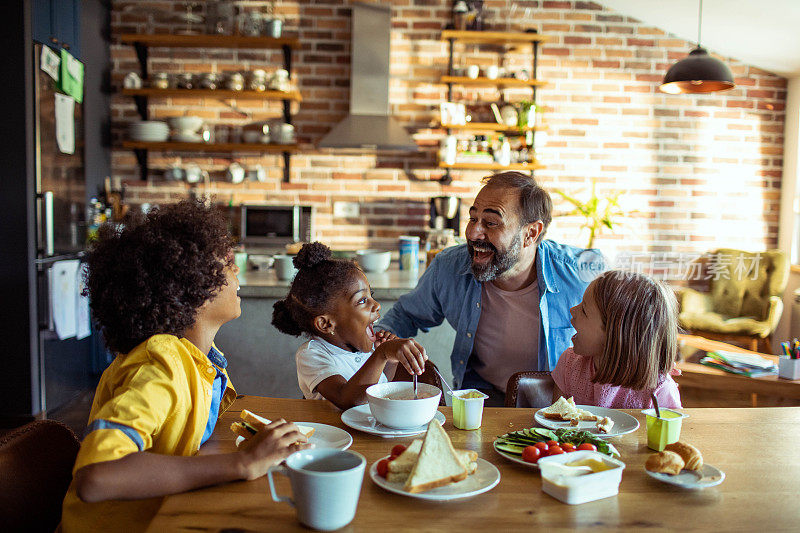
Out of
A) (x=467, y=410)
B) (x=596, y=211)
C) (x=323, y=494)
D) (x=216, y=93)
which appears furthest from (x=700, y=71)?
(x=323, y=494)

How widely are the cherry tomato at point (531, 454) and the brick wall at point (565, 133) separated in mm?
4186

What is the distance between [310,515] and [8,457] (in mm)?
513

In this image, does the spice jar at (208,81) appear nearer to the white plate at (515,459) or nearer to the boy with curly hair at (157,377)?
the boy with curly hair at (157,377)

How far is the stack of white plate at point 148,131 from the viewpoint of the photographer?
480cm

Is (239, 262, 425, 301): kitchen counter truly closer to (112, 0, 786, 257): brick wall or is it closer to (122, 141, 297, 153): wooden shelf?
(122, 141, 297, 153): wooden shelf

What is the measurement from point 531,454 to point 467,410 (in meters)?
0.21

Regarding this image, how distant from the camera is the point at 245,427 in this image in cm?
118

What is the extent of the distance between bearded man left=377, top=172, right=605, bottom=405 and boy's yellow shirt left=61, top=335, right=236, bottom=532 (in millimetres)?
1144

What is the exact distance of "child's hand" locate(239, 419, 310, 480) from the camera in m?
1.00

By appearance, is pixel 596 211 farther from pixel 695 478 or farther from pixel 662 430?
pixel 695 478

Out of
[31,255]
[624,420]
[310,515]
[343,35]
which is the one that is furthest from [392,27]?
[310,515]

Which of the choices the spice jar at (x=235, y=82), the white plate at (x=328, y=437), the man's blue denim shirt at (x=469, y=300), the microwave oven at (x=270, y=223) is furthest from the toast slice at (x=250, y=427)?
the spice jar at (x=235, y=82)

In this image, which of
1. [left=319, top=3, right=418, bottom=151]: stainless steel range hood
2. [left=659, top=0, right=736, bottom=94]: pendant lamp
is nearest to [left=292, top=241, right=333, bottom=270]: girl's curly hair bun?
[left=659, top=0, right=736, bottom=94]: pendant lamp

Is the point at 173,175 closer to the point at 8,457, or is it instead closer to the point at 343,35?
the point at 343,35
